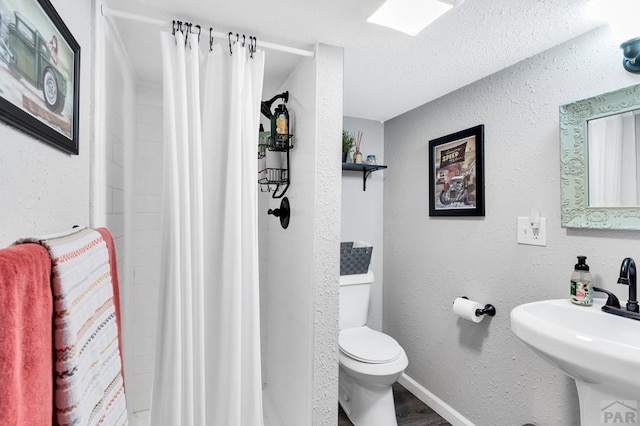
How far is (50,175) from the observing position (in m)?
0.79

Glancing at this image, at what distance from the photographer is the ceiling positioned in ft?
4.09

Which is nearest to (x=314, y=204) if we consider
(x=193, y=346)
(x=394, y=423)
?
(x=193, y=346)

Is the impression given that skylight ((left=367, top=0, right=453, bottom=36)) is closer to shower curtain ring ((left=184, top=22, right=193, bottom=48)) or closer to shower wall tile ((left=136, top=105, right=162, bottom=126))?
shower curtain ring ((left=184, top=22, right=193, bottom=48))

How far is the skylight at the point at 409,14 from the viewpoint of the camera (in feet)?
3.91

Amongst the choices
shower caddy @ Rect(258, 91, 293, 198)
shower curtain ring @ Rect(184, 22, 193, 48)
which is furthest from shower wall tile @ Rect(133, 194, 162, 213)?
shower curtain ring @ Rect(184, 22, 193, 48)

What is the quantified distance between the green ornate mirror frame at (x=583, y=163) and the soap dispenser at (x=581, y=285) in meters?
0.18

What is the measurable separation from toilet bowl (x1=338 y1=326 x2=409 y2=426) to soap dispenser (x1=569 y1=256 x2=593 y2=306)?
948 millimetres

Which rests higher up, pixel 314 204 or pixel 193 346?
pixel 314 204

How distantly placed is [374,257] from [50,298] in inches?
95.8

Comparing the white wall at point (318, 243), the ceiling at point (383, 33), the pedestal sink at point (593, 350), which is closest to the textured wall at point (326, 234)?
the white wall at point (318, 243)

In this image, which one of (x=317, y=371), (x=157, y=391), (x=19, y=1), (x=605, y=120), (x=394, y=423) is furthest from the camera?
(x=394, y=423)

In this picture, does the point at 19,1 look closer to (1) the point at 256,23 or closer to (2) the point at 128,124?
(1) the point at 256,23

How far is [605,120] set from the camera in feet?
4.42

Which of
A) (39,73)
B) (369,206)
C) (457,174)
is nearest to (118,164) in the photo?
(39,73)
